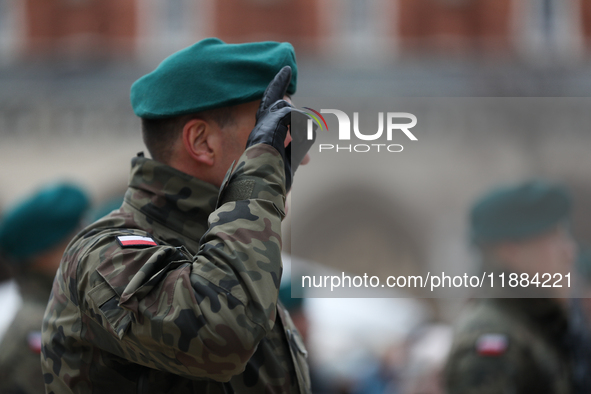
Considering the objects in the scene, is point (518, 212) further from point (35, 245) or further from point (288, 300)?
point (35, 245)

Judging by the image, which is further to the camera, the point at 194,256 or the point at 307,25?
the point at 307,25

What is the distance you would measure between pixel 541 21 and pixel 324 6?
4385 millimetres

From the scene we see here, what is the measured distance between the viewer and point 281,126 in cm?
133

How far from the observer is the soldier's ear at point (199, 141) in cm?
152

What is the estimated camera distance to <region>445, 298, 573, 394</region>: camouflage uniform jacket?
233 cm

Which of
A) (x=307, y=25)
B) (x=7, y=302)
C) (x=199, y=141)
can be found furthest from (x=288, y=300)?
(x=307, y=25)

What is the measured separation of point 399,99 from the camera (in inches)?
442

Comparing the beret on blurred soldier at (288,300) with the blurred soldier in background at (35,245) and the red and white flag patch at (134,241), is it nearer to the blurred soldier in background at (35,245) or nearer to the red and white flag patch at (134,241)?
the blurred soldier in background at (35,245)

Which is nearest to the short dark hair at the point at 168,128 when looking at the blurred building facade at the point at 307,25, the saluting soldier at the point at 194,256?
the saluting soldier at the point at 194,256

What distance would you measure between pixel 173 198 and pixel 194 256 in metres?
0.22

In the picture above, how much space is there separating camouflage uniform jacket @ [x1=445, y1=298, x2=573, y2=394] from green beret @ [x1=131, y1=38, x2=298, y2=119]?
4.54ft

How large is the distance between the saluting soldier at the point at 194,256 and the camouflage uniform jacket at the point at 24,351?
1.07 meters

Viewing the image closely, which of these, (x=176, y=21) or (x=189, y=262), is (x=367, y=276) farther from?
(x=176, y=21)

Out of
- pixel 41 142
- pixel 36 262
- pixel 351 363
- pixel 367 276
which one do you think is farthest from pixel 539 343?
pixel 41 142
